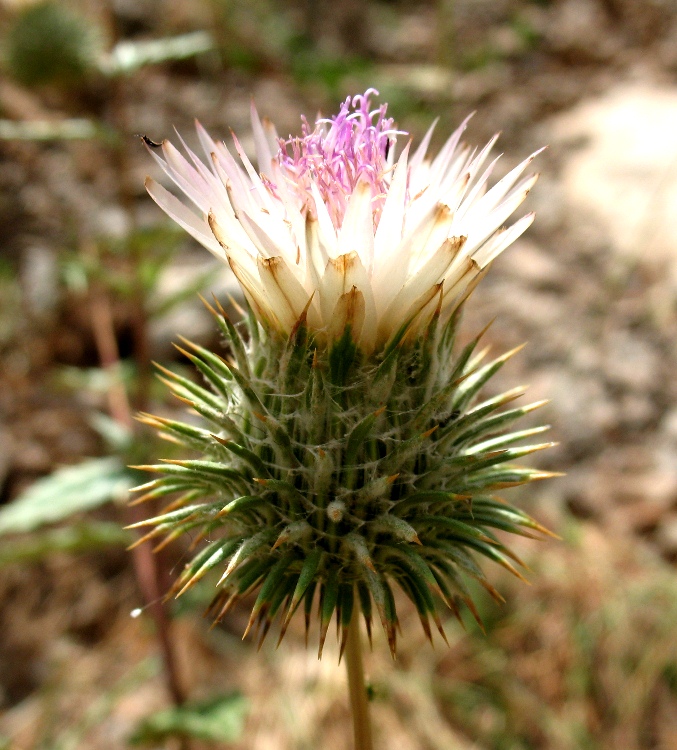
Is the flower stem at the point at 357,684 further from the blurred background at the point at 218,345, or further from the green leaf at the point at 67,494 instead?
the green leaf at the point at 67,494

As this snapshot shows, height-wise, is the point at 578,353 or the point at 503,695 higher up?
the point at 578,353

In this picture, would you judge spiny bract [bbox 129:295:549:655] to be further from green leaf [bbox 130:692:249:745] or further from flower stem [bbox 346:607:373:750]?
green leaf [bbox 130:692:249:745]

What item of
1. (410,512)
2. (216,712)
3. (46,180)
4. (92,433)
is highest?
(46,180)

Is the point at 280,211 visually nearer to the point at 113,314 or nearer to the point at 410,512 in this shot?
the point at 410,512

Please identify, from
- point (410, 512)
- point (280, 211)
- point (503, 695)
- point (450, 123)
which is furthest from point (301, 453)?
point (450, 123)

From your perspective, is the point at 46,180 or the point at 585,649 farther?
the point at 46,180

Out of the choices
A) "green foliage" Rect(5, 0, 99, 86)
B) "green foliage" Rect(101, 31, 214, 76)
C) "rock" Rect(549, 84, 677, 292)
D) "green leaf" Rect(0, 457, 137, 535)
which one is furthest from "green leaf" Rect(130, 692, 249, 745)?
"rock" Rect(549, 84, 677, 292)

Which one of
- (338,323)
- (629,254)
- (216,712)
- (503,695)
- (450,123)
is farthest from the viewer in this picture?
(450,123)

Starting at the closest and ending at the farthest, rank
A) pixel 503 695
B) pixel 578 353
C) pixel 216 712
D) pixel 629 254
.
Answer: pixel 216 712 → pixel 503 695 → pixel 578 353 → pixel 629 254

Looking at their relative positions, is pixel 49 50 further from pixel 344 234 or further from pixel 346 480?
pixel 346 480
